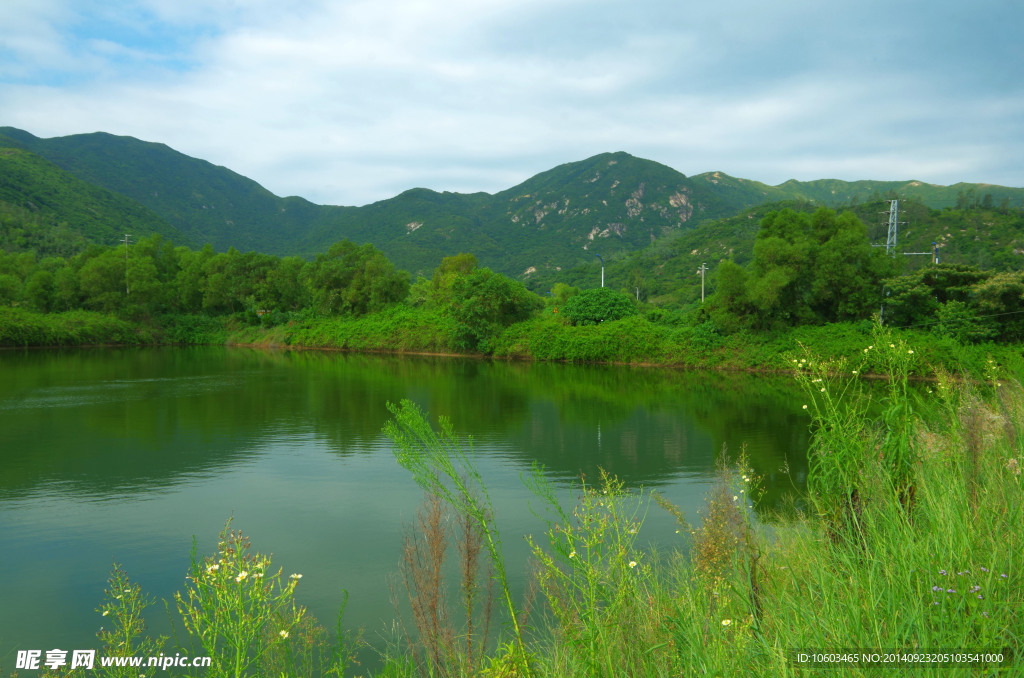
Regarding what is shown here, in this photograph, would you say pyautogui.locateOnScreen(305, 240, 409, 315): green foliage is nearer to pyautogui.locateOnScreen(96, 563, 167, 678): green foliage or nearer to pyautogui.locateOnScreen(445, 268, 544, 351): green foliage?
pyautogui.locateOnScreen(445, 268, 544, 351): green foliage

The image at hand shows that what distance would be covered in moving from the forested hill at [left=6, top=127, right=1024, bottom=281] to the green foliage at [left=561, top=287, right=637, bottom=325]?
48.7m

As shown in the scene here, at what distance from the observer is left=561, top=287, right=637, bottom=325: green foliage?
120ft

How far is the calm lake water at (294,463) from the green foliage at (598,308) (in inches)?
375

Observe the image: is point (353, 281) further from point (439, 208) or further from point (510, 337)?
point (439, 208)

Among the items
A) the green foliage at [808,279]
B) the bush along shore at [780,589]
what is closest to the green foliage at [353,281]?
the green foliage at [808,279]

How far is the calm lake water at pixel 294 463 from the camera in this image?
290 inches

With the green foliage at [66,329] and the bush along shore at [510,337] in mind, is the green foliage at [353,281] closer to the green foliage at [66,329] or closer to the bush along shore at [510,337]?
the bush along shore at [510,337]

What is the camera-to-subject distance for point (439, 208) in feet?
411

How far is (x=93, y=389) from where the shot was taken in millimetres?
22609

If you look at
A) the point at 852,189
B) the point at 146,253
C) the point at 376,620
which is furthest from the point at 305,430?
the point at 852,189

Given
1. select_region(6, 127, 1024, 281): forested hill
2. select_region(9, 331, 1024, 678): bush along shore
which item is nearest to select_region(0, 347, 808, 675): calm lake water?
select_region(9, 331, 1024, 678): bush along shore

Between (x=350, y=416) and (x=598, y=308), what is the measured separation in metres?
21.3

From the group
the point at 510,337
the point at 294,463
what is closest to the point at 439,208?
the point at 510,337

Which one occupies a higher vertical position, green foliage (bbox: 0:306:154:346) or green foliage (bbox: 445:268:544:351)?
green foliage (bbox: 445:268:544:351)
